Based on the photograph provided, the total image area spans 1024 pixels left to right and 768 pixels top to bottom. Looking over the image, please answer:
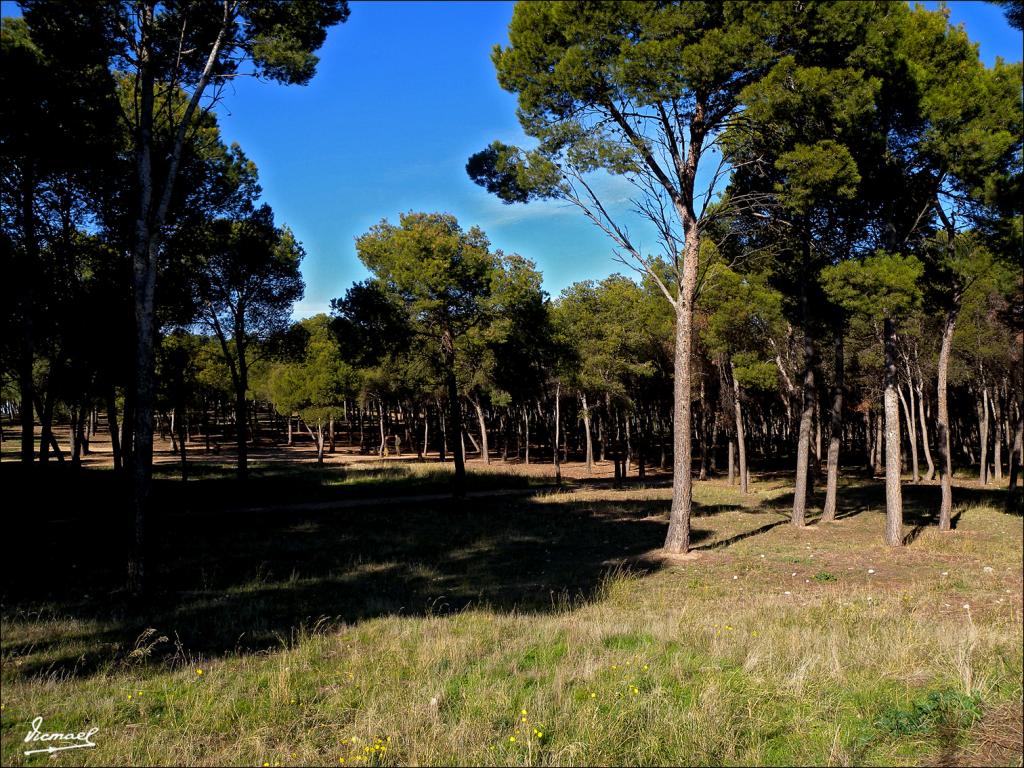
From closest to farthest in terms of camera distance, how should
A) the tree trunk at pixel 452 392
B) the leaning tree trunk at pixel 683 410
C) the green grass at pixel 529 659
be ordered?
the green grass at pixel 529 659
the leaning tree trunk at pixel 683 410
the tree trunk at pixel 452 392

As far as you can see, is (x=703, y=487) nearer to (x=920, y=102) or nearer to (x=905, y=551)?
(x=905, y=551)

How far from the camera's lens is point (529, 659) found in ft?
21.7

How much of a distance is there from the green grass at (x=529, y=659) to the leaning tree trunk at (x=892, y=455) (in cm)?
117

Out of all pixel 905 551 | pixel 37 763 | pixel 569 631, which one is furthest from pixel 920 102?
pixel 37 763

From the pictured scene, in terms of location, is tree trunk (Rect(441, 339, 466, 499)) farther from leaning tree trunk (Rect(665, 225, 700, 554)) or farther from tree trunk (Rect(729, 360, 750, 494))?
leaning tree trunk (Rect(665, 225, 700, 554))

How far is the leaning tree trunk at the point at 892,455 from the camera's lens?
595 inches

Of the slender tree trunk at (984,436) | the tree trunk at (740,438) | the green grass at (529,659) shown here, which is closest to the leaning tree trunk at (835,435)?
the green grass at (529,659)

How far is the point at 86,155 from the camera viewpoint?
637 inches

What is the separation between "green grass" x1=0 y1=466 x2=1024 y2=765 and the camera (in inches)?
179

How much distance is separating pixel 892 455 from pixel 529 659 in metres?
12.7

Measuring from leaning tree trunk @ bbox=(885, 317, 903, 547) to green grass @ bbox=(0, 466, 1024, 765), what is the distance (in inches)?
46.0

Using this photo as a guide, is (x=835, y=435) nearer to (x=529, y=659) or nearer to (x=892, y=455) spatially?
(x=892, y=455)

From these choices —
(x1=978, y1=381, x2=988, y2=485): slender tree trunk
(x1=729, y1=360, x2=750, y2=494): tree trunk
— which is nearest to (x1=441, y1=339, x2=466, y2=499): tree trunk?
(x1=729, y1=360, x2=750, y2=494): tree trunk

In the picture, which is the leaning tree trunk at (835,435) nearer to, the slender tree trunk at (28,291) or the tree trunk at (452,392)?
the tree trunk at (452,392)
